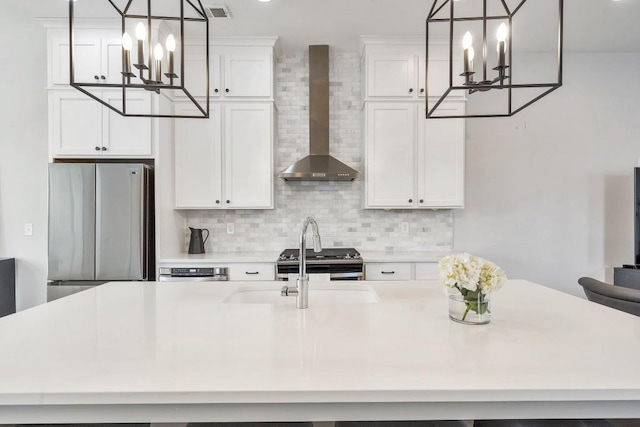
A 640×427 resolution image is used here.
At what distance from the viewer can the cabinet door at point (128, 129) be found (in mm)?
2959

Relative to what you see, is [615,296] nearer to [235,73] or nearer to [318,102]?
[318,102]

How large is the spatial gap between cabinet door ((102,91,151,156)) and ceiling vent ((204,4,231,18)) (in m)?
0.86

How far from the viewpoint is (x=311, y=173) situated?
10.4ft

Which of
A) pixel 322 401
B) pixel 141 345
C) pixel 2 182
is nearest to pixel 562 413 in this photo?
pixel 322 401

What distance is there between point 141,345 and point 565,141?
422 cm

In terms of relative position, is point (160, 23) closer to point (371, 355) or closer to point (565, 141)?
point (371, 355)

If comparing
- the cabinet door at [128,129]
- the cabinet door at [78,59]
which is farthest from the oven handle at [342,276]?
the cabinet door at [78,59]

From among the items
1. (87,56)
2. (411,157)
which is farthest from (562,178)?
(87,56)

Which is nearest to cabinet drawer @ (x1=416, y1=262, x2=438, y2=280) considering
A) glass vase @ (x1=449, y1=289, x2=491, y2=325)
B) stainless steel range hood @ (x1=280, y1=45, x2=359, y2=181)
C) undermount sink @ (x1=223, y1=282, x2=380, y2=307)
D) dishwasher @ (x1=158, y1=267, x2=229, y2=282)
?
stainless steel range hood @ (x1=280, y1=45, x2=359, y2=181)

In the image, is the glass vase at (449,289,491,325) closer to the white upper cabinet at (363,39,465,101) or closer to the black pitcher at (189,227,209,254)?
the white upper cabinet at (363,39,465,101)

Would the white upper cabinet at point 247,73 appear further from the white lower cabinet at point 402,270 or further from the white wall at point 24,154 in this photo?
the white lower cabinet at point 402,270

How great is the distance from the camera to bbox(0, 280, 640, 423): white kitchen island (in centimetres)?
80

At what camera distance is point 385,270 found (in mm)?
3094

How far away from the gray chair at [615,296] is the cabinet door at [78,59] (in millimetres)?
4020
